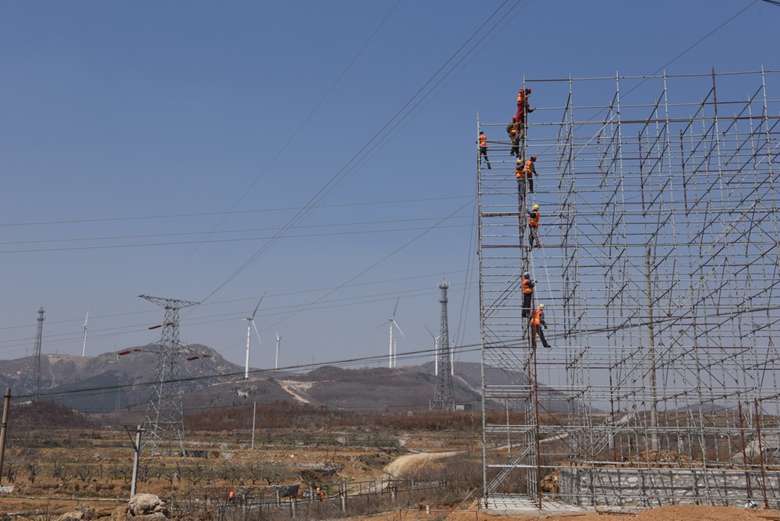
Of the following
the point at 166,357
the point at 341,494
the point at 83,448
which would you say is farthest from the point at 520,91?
the point at 83,448

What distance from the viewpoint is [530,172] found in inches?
1101

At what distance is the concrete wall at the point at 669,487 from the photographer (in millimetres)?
24984

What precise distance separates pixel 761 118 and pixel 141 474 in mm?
37402

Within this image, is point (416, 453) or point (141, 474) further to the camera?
point (416, 453)

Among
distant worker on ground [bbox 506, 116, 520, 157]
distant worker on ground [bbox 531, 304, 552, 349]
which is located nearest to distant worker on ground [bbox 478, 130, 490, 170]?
distant worker on ground [bbox 506, 116, 520, 157]

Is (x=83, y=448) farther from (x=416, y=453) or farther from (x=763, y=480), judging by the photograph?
(x=763, y=480)

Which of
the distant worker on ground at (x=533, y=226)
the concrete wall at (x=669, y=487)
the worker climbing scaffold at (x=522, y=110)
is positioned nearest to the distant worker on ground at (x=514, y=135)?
the worker climbing scaffold at (x=522, y=110)

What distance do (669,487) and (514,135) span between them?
44.4 feet

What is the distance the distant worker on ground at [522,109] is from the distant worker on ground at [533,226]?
298 cm

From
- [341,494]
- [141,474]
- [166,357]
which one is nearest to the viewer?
[341,494]

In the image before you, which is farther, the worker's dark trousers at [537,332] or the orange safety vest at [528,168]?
the orange safety vest at [528,168]

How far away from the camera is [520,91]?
28766 mm

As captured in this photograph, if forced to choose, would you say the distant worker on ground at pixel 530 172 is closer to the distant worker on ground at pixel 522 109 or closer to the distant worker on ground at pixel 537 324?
the distant worker on ground at pixel 522 109

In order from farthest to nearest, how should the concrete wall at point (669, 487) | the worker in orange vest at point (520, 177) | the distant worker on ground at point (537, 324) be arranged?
1. the worker in orange vest at point (520, 177)
2. the distant worker on ground at point (537, 324)
3. the concrete wall at point (669, 487)
